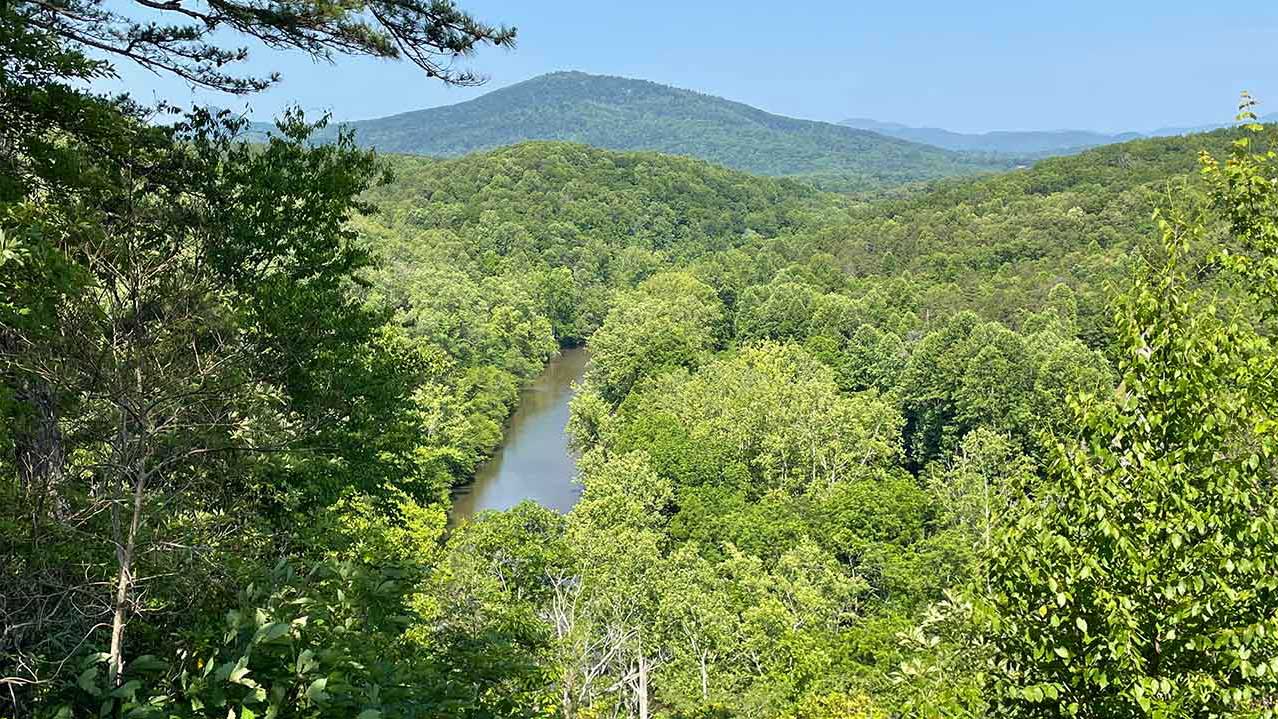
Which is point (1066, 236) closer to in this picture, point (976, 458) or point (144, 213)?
point (976, 458)

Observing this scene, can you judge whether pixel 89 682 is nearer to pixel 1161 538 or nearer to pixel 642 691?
pixel 1161 538

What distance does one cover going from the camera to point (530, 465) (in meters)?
37.7

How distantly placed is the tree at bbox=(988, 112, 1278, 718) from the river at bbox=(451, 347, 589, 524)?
72.3 feet

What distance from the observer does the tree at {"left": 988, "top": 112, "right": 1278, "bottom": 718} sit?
384 cm

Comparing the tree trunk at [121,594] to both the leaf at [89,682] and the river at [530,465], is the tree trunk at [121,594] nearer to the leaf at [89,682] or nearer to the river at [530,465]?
the leaf at [89,682]

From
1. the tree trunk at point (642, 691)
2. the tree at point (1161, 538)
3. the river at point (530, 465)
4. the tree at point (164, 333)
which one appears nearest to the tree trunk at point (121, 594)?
the tree at point (164, 333)

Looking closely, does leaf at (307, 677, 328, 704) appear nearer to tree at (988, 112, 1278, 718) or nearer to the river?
tree at (988, 112, 1278, 718)

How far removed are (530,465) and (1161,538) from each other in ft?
114

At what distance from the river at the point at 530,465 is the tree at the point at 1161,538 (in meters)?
22.0

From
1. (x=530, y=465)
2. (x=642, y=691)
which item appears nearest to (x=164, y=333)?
(x=642, y=691)

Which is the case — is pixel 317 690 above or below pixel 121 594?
below

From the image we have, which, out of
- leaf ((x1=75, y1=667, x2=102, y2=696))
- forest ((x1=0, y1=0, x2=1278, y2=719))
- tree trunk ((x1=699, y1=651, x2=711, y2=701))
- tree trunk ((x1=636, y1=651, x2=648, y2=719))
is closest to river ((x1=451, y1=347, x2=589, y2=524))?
forest ((x1=0, y1=0, x2=1278, y2=719))

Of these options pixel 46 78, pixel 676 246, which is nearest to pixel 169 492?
pixel 46 78

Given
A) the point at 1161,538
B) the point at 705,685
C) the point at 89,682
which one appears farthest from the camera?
the point at 705,685
